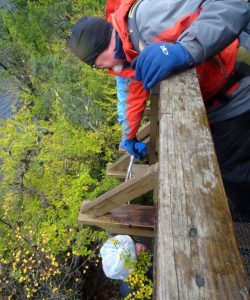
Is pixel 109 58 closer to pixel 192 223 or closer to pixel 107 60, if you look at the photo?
pixel 107 60

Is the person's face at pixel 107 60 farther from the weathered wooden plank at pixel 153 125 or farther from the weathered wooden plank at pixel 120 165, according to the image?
the weathered wooden plank at pixel 120 165

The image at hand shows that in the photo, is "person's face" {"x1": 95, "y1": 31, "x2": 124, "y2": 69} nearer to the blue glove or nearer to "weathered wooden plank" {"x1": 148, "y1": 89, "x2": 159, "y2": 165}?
"weathered wooden plank" {"x1": 148, "y1": 89, "x2": 159, "y2": 165}

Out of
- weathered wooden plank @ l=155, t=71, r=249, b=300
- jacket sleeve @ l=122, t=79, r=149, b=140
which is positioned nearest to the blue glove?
weathered wooden plank @ l=155, t=71, r=249, b=300

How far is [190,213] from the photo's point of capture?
0.84 meters

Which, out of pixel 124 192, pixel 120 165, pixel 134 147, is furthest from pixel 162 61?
pixel 120 165

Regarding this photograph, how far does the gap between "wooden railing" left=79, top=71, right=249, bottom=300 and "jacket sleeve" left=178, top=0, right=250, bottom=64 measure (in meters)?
0.12

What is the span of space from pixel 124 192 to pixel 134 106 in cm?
80

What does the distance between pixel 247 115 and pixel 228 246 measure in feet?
5.25

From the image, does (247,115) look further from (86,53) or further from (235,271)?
(235,271)

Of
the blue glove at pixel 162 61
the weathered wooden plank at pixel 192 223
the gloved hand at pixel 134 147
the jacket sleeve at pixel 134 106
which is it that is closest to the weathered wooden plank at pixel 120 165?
the gloved hand at pixel 134 147

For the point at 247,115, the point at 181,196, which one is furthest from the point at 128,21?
the point at 181,196

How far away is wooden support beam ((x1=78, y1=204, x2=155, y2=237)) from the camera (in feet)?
8.82

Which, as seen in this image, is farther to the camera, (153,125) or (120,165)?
(120,165)

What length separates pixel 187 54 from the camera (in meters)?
1.42
